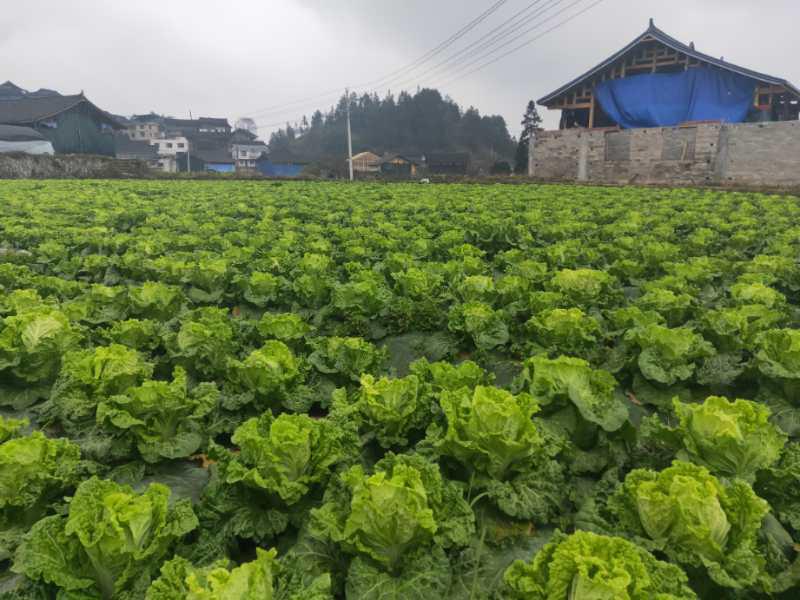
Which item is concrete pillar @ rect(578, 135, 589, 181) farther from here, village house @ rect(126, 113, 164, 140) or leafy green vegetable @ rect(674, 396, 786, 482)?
village house @ rect(126, 113, 164, 140)

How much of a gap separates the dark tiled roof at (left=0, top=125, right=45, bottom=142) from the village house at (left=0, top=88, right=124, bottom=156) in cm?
160

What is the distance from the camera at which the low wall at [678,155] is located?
27.9 metres

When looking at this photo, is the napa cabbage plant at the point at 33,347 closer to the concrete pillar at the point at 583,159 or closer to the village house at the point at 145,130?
the concrete pillar at the point at 583,159

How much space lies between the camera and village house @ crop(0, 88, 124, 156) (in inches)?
1836

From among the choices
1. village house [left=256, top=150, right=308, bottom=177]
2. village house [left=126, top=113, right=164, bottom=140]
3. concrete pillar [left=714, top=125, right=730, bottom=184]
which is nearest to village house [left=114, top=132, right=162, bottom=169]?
village house [left=256, top=150, right=308, bottom=177]

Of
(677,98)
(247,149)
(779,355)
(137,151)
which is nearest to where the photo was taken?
(779,355)

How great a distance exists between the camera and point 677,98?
33250mm

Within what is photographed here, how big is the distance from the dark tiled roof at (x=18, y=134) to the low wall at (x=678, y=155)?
4001 centimetres

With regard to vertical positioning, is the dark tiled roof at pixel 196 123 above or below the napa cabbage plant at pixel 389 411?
above

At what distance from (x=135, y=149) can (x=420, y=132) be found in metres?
44.4

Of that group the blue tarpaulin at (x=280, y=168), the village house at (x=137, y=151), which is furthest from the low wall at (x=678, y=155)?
the village house at (x=137, y=151)

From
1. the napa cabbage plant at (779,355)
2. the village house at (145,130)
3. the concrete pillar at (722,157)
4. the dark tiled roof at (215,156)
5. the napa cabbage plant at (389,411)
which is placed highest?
the village house at (145,130)

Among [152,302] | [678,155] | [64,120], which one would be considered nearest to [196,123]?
[64,120]

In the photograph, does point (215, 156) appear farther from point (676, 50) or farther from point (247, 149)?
point (676, 50)
